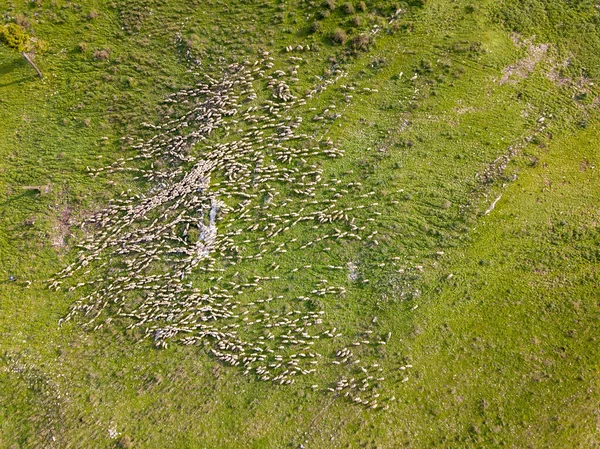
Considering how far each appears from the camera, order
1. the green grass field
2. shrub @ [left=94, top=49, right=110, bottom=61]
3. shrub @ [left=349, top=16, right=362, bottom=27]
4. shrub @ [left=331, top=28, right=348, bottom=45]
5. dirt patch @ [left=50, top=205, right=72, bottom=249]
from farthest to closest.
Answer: shrub @ [left=94, top=49, right=110, bottom=61]
shrub @ [left=349, top=16, right=362, bottom=27]
shrub @ [left=331, top=28, right=348, bottom=45]
dirt patch @ [left=50, top=205, right=72, bottom=249]
the green grass field

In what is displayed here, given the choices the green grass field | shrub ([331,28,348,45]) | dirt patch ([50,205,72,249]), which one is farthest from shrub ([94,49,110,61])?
shrub ([331,28,348,45])

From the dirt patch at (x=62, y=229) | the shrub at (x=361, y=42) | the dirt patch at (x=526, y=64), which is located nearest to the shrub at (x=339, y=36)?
the shrub at (x=361, y=42)

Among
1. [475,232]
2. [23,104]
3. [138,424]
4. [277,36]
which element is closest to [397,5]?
[277,36]

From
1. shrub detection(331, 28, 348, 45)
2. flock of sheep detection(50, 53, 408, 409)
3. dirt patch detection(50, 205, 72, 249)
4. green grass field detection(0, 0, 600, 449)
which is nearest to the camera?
green grass field detection(0, 0, 600, 449)

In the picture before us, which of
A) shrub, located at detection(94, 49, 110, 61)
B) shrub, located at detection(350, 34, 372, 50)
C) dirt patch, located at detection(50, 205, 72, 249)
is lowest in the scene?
dirt patch, located at detection(50, 205, 72, 249)

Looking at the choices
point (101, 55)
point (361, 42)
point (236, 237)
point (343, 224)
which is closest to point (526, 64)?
point (361, 42)

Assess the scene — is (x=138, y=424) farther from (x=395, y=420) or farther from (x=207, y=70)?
(x=207, y=70)

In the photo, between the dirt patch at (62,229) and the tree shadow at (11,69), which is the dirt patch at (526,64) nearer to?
the dirt patch at (62,229)

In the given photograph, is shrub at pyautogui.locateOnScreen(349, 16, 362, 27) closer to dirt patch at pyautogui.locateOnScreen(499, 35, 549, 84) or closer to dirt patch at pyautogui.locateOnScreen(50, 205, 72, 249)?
dirt patch at pyautogui.locateOnScreen(499, 35, 549, 84)
